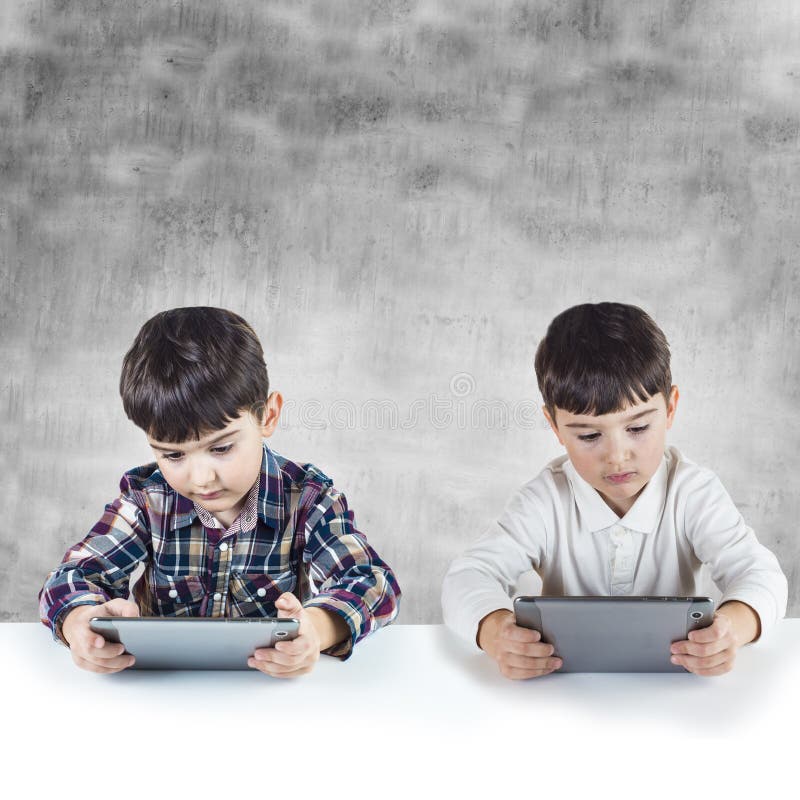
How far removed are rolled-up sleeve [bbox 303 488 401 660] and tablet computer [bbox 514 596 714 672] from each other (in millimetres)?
235

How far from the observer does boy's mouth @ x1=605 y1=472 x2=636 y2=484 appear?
1.40m

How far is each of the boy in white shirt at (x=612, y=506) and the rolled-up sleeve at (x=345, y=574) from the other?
97 millimetres

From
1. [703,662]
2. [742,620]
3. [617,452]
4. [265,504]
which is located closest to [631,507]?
[617,452]

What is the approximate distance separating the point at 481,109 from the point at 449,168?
0.20m

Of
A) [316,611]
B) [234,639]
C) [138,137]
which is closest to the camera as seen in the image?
[234,639]

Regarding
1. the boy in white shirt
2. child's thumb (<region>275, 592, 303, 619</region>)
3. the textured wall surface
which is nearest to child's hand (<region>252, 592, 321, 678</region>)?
child's thumb (<region>275, 592, 303, 619</region>)

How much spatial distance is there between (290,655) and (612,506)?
0.73 metres

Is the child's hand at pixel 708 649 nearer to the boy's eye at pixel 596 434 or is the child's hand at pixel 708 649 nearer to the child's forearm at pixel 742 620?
the child's forearm at pixel 742 620

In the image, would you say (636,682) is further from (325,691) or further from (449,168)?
(449,168)

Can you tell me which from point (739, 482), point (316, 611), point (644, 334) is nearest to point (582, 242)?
point (739, 482)

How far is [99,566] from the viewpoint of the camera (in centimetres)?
134

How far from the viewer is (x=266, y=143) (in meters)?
2.71

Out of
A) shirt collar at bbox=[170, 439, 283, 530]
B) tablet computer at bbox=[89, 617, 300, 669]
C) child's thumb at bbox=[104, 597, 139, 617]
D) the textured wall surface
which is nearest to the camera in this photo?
tablet computer at bbox=[89, 617, 300, 669]

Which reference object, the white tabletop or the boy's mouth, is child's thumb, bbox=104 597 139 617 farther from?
the boy's mouth
